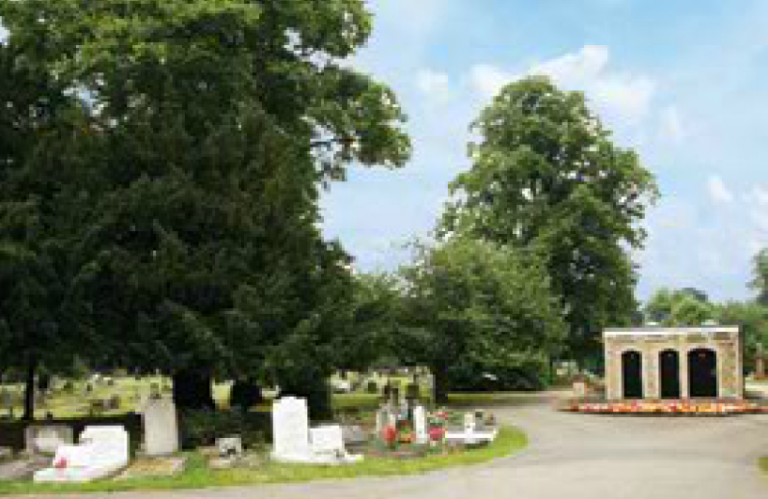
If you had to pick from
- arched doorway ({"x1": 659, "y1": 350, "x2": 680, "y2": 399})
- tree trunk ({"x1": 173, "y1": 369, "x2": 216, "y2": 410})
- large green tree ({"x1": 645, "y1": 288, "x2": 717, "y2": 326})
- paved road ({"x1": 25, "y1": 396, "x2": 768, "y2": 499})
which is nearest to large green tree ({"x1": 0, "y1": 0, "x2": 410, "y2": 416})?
tree trunk ({"x1": 173, "y1": 369, "x2": 216, "y2": 410})

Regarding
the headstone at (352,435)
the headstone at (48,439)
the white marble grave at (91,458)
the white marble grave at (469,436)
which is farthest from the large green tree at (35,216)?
the white marble grave at (469,436)

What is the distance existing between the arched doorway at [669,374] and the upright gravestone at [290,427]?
892 inches

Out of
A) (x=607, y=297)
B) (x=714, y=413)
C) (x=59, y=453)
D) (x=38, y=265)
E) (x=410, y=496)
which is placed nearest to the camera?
(x=410, y=496)

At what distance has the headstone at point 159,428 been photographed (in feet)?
79.1

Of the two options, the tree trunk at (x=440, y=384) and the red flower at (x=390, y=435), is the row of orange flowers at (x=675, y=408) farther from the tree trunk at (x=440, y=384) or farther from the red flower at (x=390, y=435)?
the red flower at (x=390, y=435)

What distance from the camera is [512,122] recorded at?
178ft

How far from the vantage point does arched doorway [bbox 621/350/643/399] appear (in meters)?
41.7

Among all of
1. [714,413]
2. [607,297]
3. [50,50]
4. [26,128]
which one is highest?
[50,50]

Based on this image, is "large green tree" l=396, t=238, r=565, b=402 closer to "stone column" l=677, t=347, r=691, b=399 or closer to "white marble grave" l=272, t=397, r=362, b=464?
"stone column" l=677, t=347, r=691, b=399

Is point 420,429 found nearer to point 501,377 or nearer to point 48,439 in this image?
point 48,439

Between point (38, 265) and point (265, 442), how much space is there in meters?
8.17

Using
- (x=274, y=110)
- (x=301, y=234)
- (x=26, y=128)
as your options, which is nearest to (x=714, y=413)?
(x=301, y=234)

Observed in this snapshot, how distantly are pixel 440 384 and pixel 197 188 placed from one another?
19.4m

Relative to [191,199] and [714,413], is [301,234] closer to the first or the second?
[191,199]
